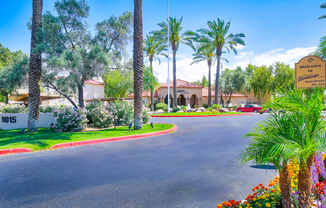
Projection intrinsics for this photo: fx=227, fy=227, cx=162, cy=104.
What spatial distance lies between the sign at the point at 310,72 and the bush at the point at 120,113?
12.7 meters

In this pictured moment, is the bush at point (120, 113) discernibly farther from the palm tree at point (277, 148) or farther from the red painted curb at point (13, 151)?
the palm tree at point (277, 148)

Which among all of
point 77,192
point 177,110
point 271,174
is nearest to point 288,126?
point 271,174

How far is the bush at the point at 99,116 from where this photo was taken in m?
15.4

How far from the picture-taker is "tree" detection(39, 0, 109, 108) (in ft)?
42.6

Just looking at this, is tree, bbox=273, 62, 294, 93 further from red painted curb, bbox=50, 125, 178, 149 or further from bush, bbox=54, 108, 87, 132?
bush, bbox=54, 108, 87, 132

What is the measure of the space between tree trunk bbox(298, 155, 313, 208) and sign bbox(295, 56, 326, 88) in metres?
3.09

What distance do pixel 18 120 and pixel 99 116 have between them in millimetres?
6174

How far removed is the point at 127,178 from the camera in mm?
5504

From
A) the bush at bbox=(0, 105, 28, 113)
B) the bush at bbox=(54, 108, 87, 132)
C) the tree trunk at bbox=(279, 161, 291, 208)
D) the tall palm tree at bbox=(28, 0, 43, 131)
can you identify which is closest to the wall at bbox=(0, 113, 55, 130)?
the bush at bbox=(0, 105, 28, 113)

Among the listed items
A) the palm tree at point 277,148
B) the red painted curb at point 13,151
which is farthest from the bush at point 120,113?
the palm tree at point 277,148

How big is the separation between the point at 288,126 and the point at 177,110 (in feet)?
99.0

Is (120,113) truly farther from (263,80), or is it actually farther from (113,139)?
(263,80)

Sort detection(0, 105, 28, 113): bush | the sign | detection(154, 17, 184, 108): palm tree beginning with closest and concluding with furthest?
the sign → detection(0, 105, 28, 113): bush → detection(154, 17, 184, 108): palm tree

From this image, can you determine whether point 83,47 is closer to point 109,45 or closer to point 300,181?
point 109,45
